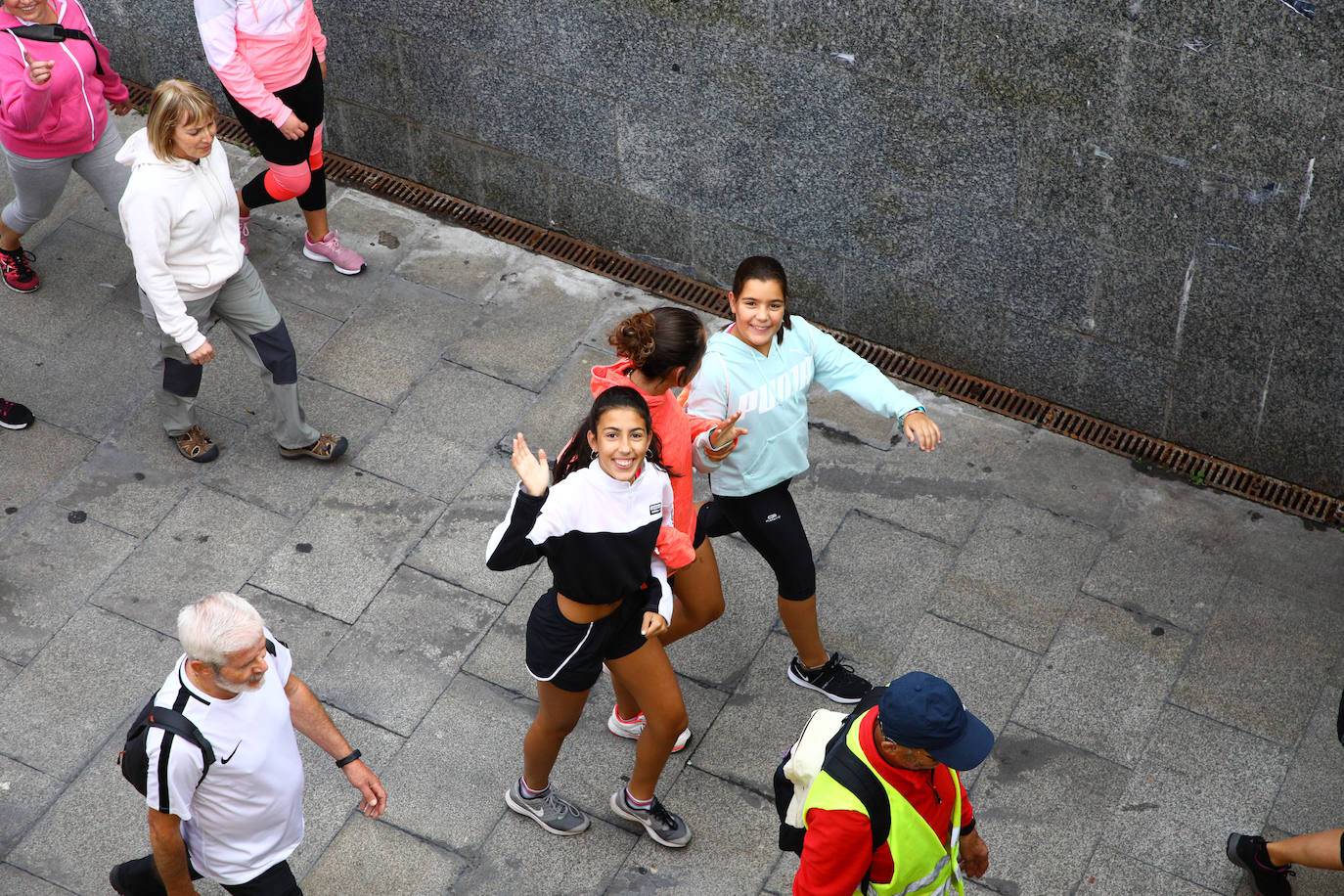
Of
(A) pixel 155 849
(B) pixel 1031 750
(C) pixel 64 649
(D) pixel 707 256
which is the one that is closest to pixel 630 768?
(B) pixel 1031 750

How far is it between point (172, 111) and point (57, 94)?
1339mm

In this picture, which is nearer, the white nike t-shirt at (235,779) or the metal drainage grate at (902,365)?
the white nike t-shirt at (235,779)

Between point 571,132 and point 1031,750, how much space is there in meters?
3.66

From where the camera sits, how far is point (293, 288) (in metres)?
6.92

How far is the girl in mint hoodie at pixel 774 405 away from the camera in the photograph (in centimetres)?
456

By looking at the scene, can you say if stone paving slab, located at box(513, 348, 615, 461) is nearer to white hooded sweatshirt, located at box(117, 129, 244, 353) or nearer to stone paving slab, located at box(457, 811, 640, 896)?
white hooded sweatshirt, located at box(117, 129, 244, 353)

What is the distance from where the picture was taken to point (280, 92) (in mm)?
6457

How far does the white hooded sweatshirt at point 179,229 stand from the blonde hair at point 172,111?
0.30 ft

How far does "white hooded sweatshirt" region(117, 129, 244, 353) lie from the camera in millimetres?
5184

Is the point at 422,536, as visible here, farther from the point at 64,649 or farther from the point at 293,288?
the point at 293,288

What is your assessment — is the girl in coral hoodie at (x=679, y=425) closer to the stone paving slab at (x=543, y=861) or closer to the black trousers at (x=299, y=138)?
the stone paving slab at (x=543, y=861)

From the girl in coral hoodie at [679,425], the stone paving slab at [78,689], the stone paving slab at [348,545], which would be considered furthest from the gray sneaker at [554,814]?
the stone paving slab at [78,689]

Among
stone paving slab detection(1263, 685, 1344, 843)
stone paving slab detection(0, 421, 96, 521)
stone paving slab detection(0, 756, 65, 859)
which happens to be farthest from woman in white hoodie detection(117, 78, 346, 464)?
stone paving slab detection(1263, 685, 1344, 843)

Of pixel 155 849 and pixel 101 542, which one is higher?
pixel 155 849
